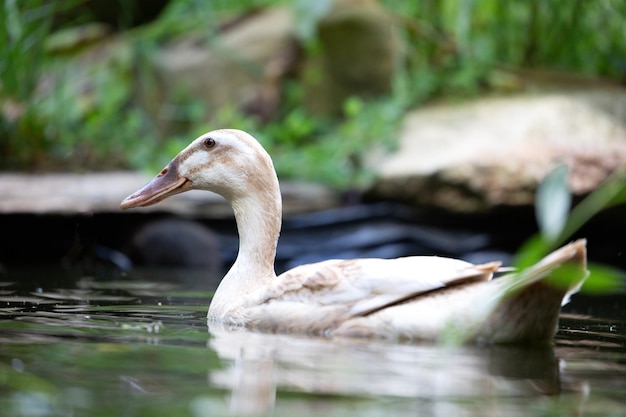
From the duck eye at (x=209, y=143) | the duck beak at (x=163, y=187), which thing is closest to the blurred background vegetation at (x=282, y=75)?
the duck beak at (x=163, y=187)

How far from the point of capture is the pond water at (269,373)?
230cm

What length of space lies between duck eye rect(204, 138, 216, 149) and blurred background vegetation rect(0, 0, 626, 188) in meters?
3.36

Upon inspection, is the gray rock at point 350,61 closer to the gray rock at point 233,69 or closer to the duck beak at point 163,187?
the gray rock at point 233,69

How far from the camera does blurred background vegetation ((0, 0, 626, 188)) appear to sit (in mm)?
7723

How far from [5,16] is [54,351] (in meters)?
4.28

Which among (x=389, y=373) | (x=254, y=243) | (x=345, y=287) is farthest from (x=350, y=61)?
(x=389, y=373)

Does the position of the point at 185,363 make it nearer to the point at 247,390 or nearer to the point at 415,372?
the point at 247,390

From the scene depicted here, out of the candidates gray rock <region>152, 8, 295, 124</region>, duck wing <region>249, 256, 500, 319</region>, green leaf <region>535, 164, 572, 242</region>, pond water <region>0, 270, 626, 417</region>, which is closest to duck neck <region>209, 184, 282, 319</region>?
pond water <region>0, 270, 626, 417</region>

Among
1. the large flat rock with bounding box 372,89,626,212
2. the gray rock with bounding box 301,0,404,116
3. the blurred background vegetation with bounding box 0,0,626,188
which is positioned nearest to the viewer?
the large flat rock with bounding box 372,89,626,212

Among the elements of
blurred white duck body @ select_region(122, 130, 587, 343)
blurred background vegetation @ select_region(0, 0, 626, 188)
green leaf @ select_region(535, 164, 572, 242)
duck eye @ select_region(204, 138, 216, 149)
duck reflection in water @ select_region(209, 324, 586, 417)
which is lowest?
duck reflection in water @ select_region(209, 324, 586, 417)

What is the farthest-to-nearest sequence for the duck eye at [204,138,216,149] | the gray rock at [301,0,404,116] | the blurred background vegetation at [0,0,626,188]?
1. the gray rock at [301,0,404,116]
2. the blurred background vegetation at [0,0,626,188]
3. the duck eye at [204,138,216,149]

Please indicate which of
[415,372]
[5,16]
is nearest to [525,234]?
[5,16]

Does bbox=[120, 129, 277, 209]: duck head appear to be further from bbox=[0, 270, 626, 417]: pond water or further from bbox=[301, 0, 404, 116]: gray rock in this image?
bbox=[301, 0, 404, 116]: gray rock

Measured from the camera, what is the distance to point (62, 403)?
2256 millimetres
